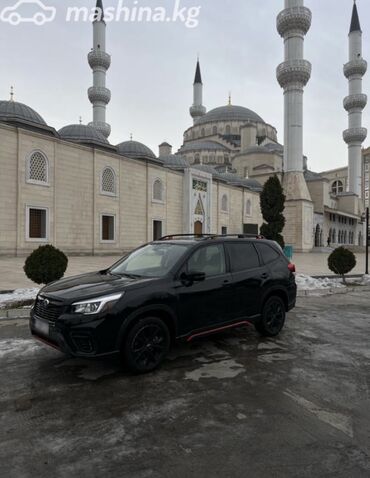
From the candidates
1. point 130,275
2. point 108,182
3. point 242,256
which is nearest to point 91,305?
point 130,275

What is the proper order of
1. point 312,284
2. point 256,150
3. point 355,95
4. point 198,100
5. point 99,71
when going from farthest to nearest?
point 198,100, point 256,150, point 355,95, point 99,71, point 312,284

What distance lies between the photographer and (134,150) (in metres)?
30.7

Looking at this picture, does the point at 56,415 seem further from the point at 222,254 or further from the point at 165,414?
the point at 222,254

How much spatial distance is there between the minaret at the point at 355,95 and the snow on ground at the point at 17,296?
51.6m

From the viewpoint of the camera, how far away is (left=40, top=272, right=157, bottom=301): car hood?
12.2ft

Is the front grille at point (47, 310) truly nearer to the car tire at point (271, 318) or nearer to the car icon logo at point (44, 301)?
the car icon logo at point (44, 301)

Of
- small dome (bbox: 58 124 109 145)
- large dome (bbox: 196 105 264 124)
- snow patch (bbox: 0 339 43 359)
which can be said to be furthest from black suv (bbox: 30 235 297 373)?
large dome (bbox: 196 105 264 124)

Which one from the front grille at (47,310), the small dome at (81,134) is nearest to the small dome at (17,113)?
the small dome at (81,134)

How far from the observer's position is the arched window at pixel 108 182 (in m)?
25.4

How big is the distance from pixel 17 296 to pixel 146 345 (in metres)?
5.48

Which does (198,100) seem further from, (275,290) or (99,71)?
(275,290)

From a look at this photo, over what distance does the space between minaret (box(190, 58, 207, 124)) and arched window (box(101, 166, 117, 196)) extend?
1831 inches

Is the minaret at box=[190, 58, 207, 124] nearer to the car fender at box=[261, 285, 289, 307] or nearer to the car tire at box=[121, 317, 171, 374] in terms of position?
the car fender at box=[261, 285, 289, 307]

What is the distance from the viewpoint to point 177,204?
3189cm
